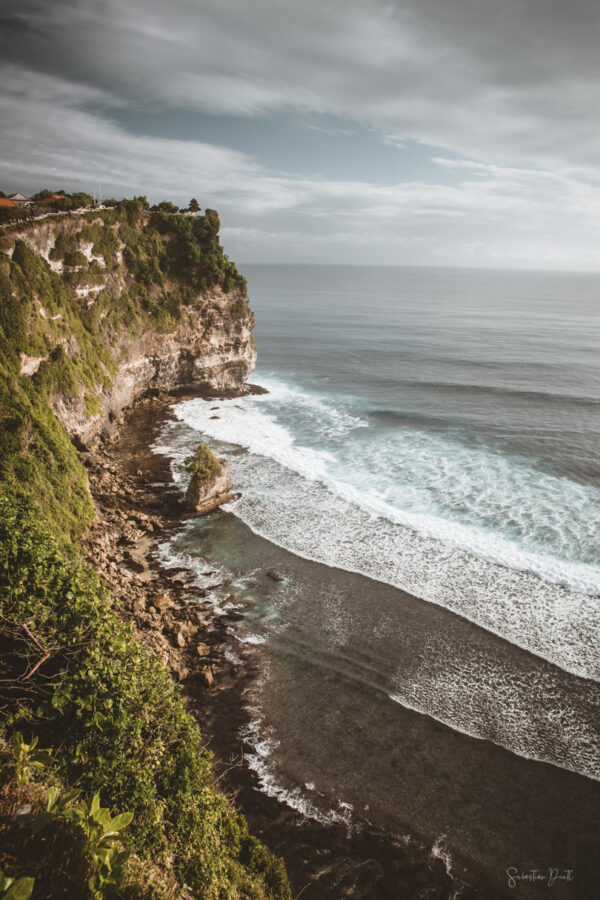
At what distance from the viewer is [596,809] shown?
13.8 meters

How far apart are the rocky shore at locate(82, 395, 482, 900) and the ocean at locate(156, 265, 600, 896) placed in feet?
2.14

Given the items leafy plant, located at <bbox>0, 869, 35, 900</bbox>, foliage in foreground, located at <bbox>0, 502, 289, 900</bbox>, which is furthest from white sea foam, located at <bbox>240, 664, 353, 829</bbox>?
leafy plant, located at <bbox>0, 869, 35, 900</bbox>

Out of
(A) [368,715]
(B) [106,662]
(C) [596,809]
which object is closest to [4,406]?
(B) [106,662]

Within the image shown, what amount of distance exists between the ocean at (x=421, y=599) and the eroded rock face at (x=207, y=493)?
136cm

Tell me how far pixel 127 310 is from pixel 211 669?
1487 inches

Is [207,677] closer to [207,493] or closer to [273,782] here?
[273,782]

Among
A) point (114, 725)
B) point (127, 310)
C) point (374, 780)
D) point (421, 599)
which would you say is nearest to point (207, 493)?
point (421, 599)

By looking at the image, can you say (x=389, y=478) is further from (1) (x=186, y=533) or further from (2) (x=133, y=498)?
(2) (x=133, y=498)

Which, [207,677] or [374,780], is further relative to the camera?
[207,677]

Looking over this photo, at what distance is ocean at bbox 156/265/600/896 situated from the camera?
14352 millimetres

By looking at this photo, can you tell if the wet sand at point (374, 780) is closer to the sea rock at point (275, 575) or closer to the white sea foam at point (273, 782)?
the white sea foam at point (273, 782)

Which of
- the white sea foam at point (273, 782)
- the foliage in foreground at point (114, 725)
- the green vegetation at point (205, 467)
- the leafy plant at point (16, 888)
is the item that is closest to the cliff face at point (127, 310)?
the green vegetation at point (205, 467)

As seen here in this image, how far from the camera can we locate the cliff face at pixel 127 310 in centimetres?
3269

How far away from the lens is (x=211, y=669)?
704 inches
